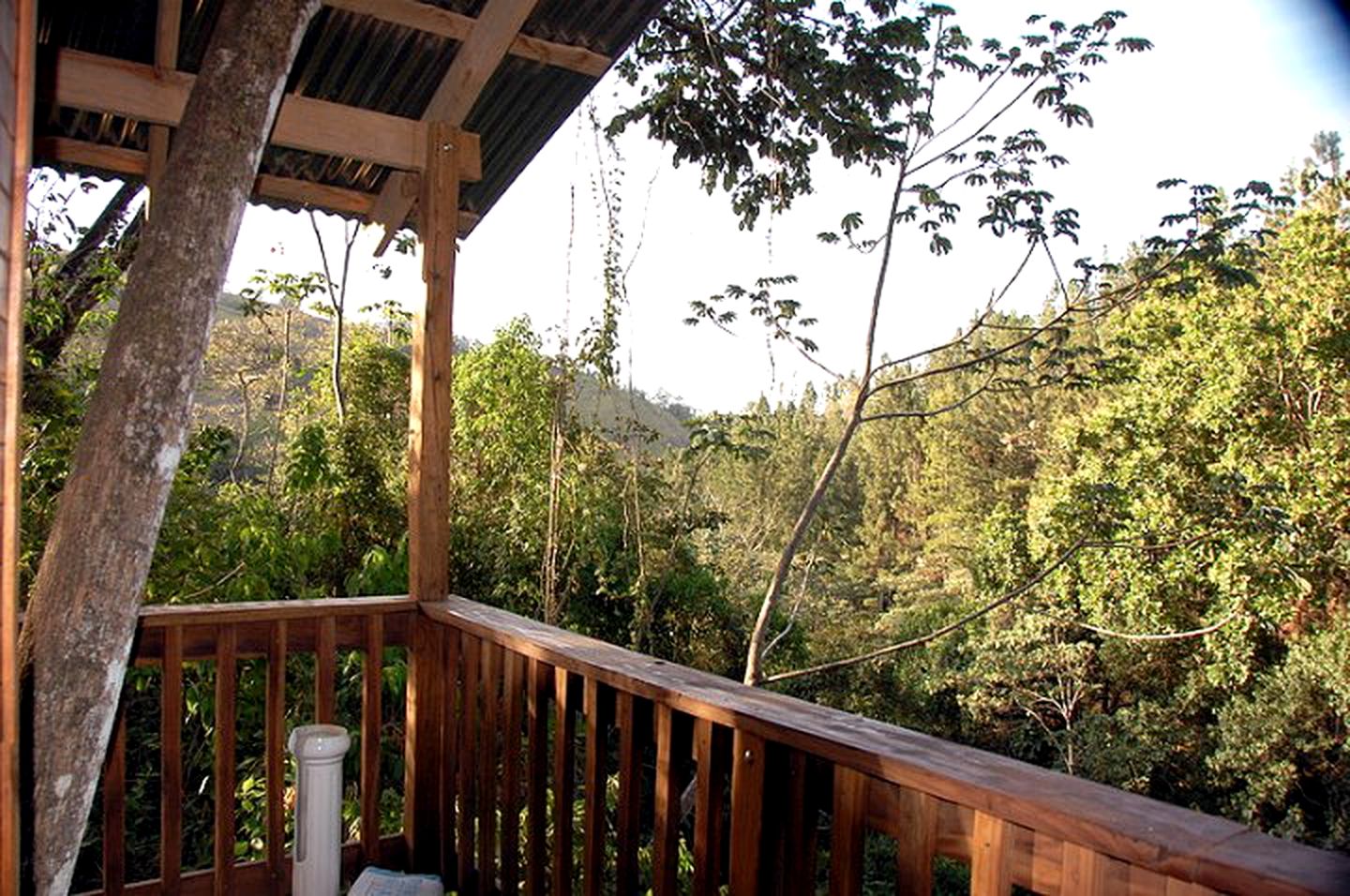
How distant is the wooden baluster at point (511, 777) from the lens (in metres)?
2.16

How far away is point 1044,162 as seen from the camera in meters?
6.29

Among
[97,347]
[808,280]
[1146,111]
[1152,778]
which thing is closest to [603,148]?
[808,280]

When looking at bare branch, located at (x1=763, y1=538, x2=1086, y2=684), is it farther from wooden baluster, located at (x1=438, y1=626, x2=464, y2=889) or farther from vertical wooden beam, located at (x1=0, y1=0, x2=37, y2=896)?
vertical wooden beam, located at (x1=0, y1=0, x2=37, y2=896)

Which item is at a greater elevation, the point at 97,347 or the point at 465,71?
the point at 465,71

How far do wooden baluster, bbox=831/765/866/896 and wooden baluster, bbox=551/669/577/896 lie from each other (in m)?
0.77

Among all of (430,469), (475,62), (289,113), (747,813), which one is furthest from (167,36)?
(747,813)

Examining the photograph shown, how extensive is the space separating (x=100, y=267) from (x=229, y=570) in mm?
1842

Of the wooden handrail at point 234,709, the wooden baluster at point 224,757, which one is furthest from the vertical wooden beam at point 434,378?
the wooden baluster at point 224,757

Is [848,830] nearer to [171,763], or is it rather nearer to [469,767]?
[469,767]

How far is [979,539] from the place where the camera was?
16.2 metres

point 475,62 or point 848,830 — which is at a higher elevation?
point 475,62

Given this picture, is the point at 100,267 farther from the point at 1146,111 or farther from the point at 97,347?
the point at 1146,111

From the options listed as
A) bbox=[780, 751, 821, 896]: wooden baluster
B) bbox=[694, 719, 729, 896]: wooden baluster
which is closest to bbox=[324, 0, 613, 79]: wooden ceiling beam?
bbox=[694, 719, 729, 896]: wooden baluster

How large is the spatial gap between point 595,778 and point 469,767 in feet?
2.18
